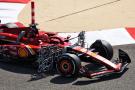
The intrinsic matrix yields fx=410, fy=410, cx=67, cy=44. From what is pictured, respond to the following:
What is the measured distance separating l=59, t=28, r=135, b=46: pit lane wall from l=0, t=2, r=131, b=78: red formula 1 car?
207 cm

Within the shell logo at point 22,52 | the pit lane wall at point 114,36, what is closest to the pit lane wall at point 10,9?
the pit lane wall at point 114,36

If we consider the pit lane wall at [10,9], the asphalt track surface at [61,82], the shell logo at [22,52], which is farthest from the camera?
the pit lane wall at [10,9]

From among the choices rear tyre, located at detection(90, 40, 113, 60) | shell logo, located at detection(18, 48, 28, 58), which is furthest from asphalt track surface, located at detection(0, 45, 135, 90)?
rear tyre, located at detection(90, 40, 113, 60)

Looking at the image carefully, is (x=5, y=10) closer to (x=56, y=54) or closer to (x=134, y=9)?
(x=134, y=9)

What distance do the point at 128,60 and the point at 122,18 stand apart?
5424 mm

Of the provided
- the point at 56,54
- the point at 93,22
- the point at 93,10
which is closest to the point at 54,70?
the point at 56,54

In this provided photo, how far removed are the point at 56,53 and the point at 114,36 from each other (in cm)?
370

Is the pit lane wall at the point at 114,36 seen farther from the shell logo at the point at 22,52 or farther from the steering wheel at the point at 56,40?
the shell logo at the point at 22,52

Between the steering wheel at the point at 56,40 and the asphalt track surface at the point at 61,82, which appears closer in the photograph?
the asphalt track surface at the point at 61,82

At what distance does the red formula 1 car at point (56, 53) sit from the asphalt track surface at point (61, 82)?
0.60 ft

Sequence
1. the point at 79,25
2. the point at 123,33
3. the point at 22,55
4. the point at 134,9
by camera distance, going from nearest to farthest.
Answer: the point at 22,55 → the point at 123,33 → the point at 79,25 → the point at 134,9

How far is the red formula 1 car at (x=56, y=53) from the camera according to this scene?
10086 mm

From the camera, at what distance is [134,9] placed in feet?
56.0

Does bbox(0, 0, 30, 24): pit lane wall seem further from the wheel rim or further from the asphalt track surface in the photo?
the wheel rim
